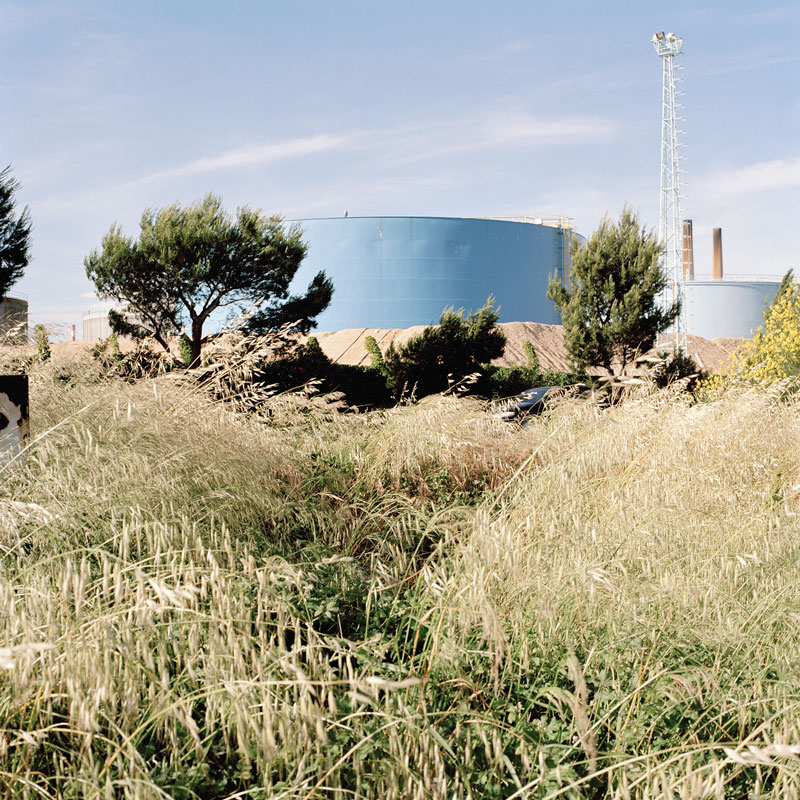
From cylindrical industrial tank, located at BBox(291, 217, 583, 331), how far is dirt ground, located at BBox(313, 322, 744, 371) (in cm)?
106

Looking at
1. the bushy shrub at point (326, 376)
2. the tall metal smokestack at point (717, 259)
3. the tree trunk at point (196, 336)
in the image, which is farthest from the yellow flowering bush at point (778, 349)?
the tall metal smokestack at point (717, 259)

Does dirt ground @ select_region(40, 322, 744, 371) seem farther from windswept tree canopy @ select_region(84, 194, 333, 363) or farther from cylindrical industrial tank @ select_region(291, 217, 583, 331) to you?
windswept tree canopy @ select_region(84, 194, 333, 363)

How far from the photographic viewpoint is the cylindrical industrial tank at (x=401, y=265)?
30375 mm

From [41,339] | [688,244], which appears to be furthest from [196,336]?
[688,244]

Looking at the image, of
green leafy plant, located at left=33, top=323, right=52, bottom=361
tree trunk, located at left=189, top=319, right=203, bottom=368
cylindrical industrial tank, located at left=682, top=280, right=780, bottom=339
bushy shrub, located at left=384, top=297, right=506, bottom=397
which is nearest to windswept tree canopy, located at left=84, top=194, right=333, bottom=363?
tree trunk, located at left=189, top=319, right=203, bottom=368

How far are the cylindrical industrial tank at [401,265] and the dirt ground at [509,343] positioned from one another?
1.06 metres

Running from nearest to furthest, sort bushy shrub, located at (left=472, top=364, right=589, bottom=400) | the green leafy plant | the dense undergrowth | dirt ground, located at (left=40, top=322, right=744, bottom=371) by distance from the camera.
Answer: the dense undergrowth → the green leafy plant → bushy shrub, located at (left=472, top=364, right=589, bottom=400) → dirt ground, located at (left=40, top=322, right=744, bottom=371)

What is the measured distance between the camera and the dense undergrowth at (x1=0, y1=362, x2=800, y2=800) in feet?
5.62

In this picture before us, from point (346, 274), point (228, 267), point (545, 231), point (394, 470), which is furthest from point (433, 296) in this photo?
point (394, 470)

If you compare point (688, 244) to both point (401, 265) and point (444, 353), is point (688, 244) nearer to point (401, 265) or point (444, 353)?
point (401, 265)

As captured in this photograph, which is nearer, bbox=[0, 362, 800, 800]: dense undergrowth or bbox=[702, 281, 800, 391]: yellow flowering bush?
bbox=[0, 362, 800, 800]: dense undergrowth

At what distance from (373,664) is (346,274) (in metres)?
29.6

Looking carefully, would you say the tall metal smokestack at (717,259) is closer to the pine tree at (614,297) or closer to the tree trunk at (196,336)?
the pine tree at (614,297)

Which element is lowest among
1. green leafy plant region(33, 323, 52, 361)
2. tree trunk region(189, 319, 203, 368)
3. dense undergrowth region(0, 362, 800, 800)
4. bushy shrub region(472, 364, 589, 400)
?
dense undergrowth region(0, 362, 800, 800)
